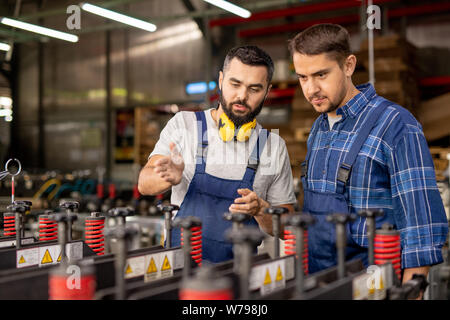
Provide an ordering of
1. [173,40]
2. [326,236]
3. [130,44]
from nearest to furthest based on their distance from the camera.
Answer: [326,236]
[173,40]
[130,44]

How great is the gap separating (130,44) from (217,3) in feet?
17.8

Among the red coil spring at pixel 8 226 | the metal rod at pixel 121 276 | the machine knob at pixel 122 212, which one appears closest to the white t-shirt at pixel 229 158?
the machine knob at pixel 122 212

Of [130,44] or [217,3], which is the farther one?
[130,44]

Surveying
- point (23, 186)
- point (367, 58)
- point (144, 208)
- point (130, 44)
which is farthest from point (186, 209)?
point (130, 44)

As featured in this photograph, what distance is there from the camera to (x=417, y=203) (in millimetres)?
1587

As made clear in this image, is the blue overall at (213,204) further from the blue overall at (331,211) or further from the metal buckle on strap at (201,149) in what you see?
the blue overall at (331,211)

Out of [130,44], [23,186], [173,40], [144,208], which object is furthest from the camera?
[130,44]

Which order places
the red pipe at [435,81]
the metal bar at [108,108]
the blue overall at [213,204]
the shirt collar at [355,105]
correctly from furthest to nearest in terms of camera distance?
the metal bar at [108,108]
the red pipe at [435,81]
the blue overall at [213,204]
the shirt collar at [355,105]

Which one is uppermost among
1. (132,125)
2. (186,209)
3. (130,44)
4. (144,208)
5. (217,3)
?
(130,44)

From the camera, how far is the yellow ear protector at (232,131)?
2035 millimetres

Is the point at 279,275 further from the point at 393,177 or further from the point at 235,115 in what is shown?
the point at 235,115

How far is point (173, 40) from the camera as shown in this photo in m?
10.1

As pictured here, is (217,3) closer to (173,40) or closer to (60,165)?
(173,40)

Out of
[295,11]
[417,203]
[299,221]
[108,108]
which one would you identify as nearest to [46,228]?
[299,221]
